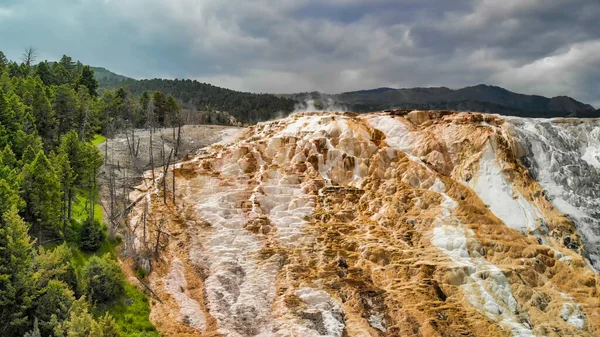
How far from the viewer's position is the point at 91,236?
103ft

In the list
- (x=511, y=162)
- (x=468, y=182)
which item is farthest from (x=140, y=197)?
(x=511, y=162)

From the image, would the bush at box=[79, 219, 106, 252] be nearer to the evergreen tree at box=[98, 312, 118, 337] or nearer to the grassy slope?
the grassy slope

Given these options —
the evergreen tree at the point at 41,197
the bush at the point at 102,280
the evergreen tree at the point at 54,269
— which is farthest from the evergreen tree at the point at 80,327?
the evergreen tree at the point at 41,197

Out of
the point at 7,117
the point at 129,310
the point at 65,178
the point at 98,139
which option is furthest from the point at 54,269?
the point at 98,139

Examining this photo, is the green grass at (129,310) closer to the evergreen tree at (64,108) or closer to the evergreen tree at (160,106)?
the evergreen tree at (64,108)

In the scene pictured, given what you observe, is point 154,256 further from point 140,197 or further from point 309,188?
point 309,188

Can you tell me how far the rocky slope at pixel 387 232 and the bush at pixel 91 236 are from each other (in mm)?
2371

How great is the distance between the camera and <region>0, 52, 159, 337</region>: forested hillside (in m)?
21.6

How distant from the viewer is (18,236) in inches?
885

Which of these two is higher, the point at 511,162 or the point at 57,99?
the point at 57,99

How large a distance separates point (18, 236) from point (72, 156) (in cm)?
1662

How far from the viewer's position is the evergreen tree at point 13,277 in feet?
70.0

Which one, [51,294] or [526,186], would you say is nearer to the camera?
[51,294]

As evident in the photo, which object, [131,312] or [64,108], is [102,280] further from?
[64,108]
